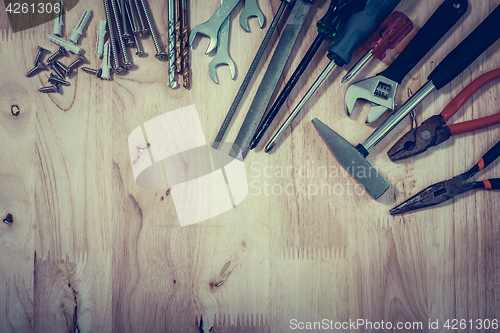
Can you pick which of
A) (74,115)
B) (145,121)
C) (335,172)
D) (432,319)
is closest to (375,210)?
(335,172)

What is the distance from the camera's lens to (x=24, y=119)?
112 centimetres

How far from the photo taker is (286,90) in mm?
1044

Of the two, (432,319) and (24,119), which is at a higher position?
(24,119)

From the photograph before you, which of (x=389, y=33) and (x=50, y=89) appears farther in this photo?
(x=50, y=89)

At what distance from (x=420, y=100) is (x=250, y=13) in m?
0.66

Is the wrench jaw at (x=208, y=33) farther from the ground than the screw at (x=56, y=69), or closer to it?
farther from the ground

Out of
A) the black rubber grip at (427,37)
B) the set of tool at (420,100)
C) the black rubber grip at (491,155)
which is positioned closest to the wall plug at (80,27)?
the set of tool at (420,100)

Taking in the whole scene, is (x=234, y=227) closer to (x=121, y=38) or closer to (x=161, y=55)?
(x=161, y=55)

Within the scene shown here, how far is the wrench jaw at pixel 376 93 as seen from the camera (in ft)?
3.38

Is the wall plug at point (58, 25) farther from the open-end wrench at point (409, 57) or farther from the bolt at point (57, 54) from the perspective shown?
the open-end wrench at point (409, 57)

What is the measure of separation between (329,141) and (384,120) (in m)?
0.22

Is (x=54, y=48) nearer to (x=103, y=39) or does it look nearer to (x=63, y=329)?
(x=103, y=39)

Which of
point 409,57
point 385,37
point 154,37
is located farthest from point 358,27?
point 154,37

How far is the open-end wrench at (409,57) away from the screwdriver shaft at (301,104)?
12 cm
